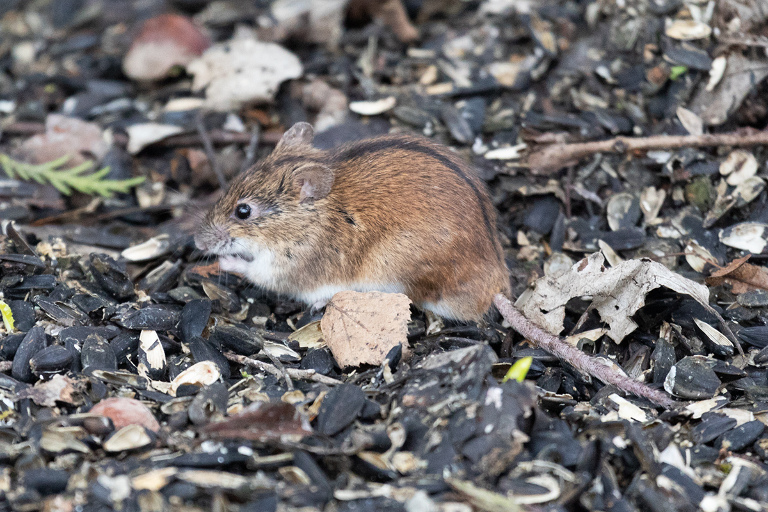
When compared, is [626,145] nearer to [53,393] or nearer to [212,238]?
[212,238]

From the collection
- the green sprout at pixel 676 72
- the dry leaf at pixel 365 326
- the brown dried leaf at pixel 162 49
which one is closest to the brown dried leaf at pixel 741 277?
the green sprout at pixel 676 72

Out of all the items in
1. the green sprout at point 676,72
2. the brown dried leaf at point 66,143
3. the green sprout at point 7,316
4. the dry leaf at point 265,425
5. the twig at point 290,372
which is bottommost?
the twig at point 290,372

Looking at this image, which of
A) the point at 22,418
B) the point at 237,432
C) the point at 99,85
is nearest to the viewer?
the point at 237,432

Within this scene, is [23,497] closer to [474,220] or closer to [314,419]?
[314,419]

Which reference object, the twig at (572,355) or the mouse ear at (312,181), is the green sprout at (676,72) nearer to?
the twig at (572,355)

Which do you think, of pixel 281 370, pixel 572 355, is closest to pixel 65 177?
pixel 281 370

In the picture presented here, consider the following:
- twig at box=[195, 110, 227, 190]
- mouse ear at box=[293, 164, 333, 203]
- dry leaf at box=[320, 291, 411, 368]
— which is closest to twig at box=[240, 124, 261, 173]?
twig at box=[195, 110, 227, 190]

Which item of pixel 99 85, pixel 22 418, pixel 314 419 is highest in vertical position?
pixel 99 85

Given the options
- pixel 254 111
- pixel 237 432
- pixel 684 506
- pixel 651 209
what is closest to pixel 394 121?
pixel 254 111

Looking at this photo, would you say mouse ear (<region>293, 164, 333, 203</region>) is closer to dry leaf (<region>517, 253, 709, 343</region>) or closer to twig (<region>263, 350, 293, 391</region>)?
twig (<region>263, 350, 293, 391</region>)
